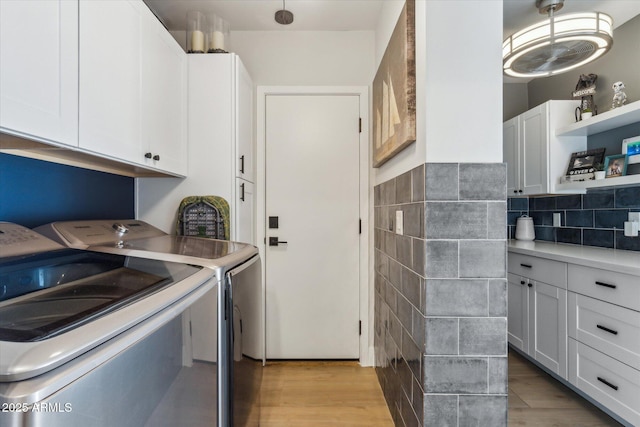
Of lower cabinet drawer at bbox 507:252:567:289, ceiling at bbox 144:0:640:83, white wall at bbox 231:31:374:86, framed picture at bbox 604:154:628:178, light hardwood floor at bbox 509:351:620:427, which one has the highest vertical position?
ceiling at bbox 144:0:640:83

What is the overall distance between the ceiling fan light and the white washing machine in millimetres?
1741

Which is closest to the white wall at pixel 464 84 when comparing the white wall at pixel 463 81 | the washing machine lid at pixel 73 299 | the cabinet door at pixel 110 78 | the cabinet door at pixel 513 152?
the white wall at pixel 463 81

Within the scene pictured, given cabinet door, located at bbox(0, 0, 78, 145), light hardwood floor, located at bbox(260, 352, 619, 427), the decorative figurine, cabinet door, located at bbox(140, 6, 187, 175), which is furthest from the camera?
the decorative figurine

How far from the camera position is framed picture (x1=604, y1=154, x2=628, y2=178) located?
2.10m

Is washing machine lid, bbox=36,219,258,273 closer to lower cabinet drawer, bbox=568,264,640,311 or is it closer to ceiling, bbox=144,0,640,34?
ceiling, bbox=144,0,640,34

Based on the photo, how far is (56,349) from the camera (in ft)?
1.40

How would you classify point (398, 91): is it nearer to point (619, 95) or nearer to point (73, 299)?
point (73, 299)

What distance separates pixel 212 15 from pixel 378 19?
1.13 meters

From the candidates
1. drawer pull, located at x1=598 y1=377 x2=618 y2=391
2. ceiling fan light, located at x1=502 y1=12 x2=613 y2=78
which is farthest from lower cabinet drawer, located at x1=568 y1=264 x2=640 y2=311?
ceiling fan light, located at x1=502 y1=12 x2=613 y2=78

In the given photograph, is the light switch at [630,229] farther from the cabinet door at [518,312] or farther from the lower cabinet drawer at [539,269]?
the cabinet door at [518,312]

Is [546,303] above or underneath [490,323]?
underneath

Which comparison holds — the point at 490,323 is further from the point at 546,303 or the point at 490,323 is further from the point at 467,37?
the point at 546,303

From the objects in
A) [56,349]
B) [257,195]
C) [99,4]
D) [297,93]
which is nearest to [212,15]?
[297,93]

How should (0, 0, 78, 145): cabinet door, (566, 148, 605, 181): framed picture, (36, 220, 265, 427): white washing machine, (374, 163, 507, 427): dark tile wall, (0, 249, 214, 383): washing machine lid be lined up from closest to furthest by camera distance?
(0, 249, 214, 383): washing machine lid
(0, 0, 78, 145): cabinet door
(36, 220, 265, 427): white washing machine
(374, 163, 507, 427): dark tile wall
(566, 148, 605, 181): framed picture
